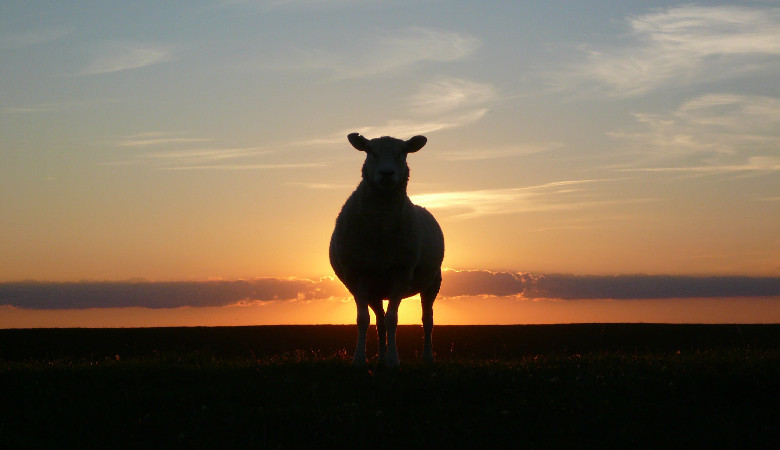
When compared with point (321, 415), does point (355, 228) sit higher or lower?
higher

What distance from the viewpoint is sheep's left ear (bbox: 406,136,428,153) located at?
12445mm

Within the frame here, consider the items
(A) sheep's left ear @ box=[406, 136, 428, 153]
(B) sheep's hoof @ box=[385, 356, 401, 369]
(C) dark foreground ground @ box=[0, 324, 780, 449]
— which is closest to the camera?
(C) dark foreground ground @ box=[0, 324, 780, 449]

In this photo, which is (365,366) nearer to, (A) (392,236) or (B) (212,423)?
(A) (392,236)

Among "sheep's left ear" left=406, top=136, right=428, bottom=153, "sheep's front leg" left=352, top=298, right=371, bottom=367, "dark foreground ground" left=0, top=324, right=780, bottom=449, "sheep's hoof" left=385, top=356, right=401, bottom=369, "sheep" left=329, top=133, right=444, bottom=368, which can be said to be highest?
"sheep's left ear" left=406, top=136, right=428, bottom=153

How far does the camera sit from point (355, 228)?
40.7 feet

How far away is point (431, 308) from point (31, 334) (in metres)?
13.2

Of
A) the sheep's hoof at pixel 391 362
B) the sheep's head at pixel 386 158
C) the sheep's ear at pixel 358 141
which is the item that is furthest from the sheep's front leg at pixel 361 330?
the sheep's ear at pixel 358 141

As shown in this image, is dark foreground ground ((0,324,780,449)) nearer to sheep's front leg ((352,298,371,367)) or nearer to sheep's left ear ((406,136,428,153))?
sheep's front leg ((352,298,371,367))

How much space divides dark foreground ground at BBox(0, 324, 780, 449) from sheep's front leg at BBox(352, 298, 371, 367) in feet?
1.16

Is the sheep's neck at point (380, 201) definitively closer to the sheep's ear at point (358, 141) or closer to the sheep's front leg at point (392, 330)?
the sheep's ear at point (358, 141)

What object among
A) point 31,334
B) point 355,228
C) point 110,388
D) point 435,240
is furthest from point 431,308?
point 31,334

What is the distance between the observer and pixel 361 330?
1230cm

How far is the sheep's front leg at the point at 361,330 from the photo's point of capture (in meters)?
11.9

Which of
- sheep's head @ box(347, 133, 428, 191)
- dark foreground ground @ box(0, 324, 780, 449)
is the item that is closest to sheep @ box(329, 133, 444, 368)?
sheep's head @ box(347, 133, 428, 191)
